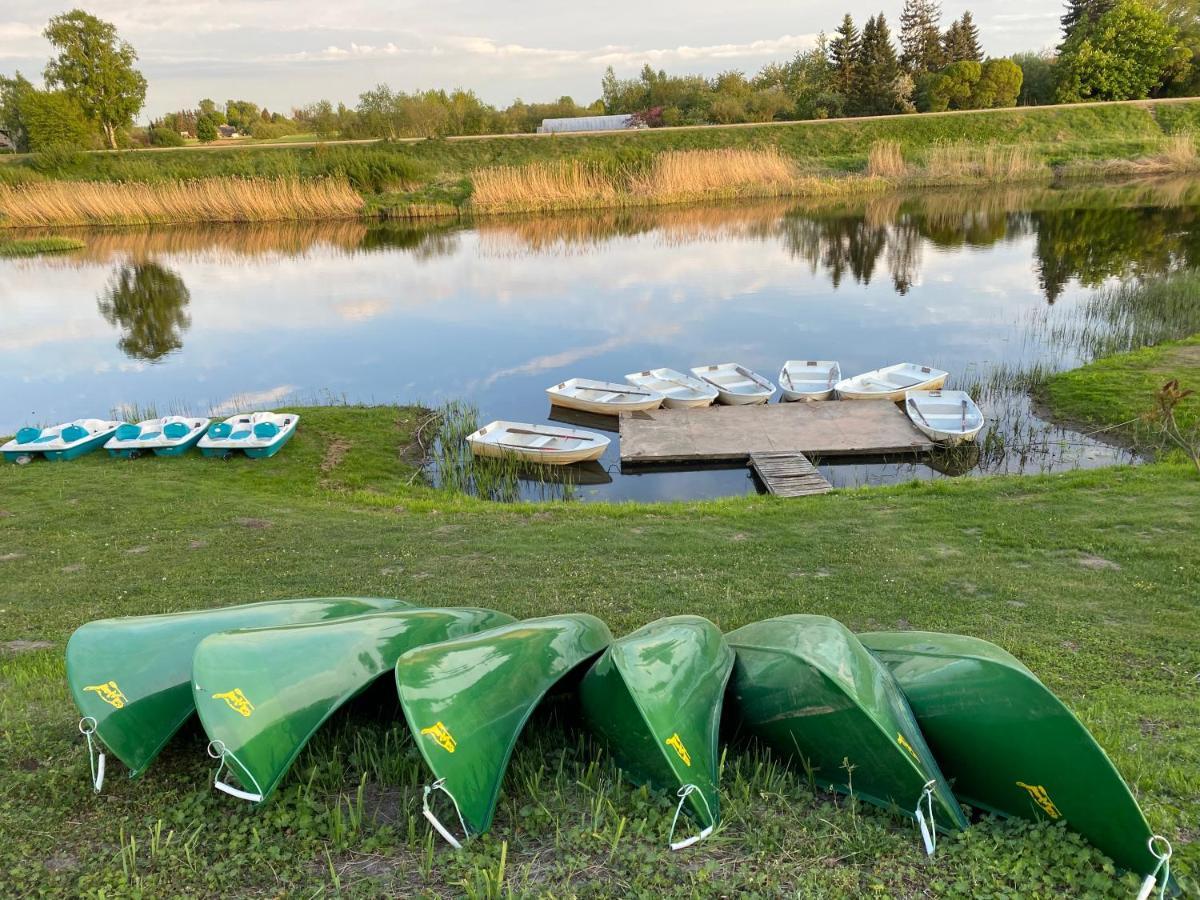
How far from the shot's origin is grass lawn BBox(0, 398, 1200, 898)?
2736 millimetres

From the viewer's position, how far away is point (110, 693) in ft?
10.6

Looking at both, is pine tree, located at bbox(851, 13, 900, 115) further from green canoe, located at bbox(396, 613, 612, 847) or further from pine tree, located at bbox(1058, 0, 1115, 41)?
green canoe, located at bbox(396, 613, 612, 847)

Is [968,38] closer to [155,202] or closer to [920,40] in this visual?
[920,40]

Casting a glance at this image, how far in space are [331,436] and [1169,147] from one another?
49.2m

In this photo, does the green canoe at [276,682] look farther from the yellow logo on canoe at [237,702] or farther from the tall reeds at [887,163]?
the tall reeds at [887,163]

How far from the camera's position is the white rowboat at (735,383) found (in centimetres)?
1548

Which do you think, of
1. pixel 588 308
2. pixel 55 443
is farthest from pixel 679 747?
pixel 588 308

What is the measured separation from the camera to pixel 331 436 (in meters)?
14.0

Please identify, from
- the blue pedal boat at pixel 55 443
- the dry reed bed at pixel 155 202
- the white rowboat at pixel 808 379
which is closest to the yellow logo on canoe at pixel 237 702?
the blue pedal boat at pixel 55 443

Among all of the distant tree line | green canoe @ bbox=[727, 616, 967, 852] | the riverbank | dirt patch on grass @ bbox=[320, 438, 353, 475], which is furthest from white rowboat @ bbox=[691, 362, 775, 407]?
the distant tree line

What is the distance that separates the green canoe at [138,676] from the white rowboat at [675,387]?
12099 millimetres

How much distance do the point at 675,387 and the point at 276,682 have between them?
532 inches

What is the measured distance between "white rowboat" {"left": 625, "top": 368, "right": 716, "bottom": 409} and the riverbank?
23.5 metres

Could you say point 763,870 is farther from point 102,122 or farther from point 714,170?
point 102,122
